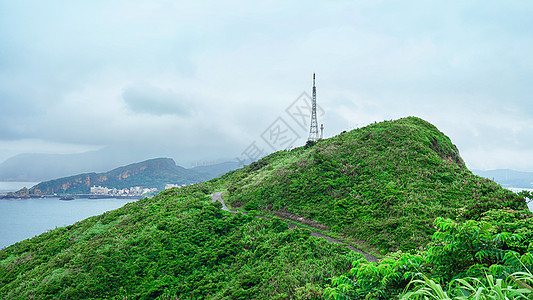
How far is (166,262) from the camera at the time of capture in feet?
41.1

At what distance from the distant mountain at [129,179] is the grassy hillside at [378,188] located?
247 ft

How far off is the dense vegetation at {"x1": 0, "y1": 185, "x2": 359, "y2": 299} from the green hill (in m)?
0.06

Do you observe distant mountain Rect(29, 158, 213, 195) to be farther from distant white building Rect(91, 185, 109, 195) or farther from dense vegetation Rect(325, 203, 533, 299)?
dense vegetation Rect(325, 203, 533, 299)

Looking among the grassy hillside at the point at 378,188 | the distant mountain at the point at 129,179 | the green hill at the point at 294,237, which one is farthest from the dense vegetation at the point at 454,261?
the distant mountain at the point at 129,179

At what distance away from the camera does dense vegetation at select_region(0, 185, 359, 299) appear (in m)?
9.66

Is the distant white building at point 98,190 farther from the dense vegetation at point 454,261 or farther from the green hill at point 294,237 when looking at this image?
the dense vegetation at point 454,261

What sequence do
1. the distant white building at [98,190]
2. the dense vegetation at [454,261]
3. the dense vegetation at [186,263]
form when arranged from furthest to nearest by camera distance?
the distant white building at [98,190], the dense vegetation at [186,263], the dense vegetation at [454,261]

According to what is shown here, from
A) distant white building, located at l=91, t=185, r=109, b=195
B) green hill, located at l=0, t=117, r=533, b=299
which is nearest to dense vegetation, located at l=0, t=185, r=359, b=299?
green hill, located at l=0, t=117, r=533, b=299

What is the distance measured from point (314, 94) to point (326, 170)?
12.0 m

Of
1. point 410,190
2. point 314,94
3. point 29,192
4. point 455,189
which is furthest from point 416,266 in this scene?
point 29,192

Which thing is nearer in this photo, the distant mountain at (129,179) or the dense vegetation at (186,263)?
the dense vegetation at (186,263)

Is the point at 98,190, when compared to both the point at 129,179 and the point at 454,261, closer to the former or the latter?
the point at 129,179

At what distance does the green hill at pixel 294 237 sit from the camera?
451cm

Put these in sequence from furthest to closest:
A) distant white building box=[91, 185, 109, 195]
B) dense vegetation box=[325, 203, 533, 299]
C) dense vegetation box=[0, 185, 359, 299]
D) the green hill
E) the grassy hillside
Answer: distant white building box=[91, 185, 109, 195] < the grassy hillside < dense vegetation box=[0, 185, 359, 299] < the green hill < dense vegetation box=[325, 203, 533, 299]
